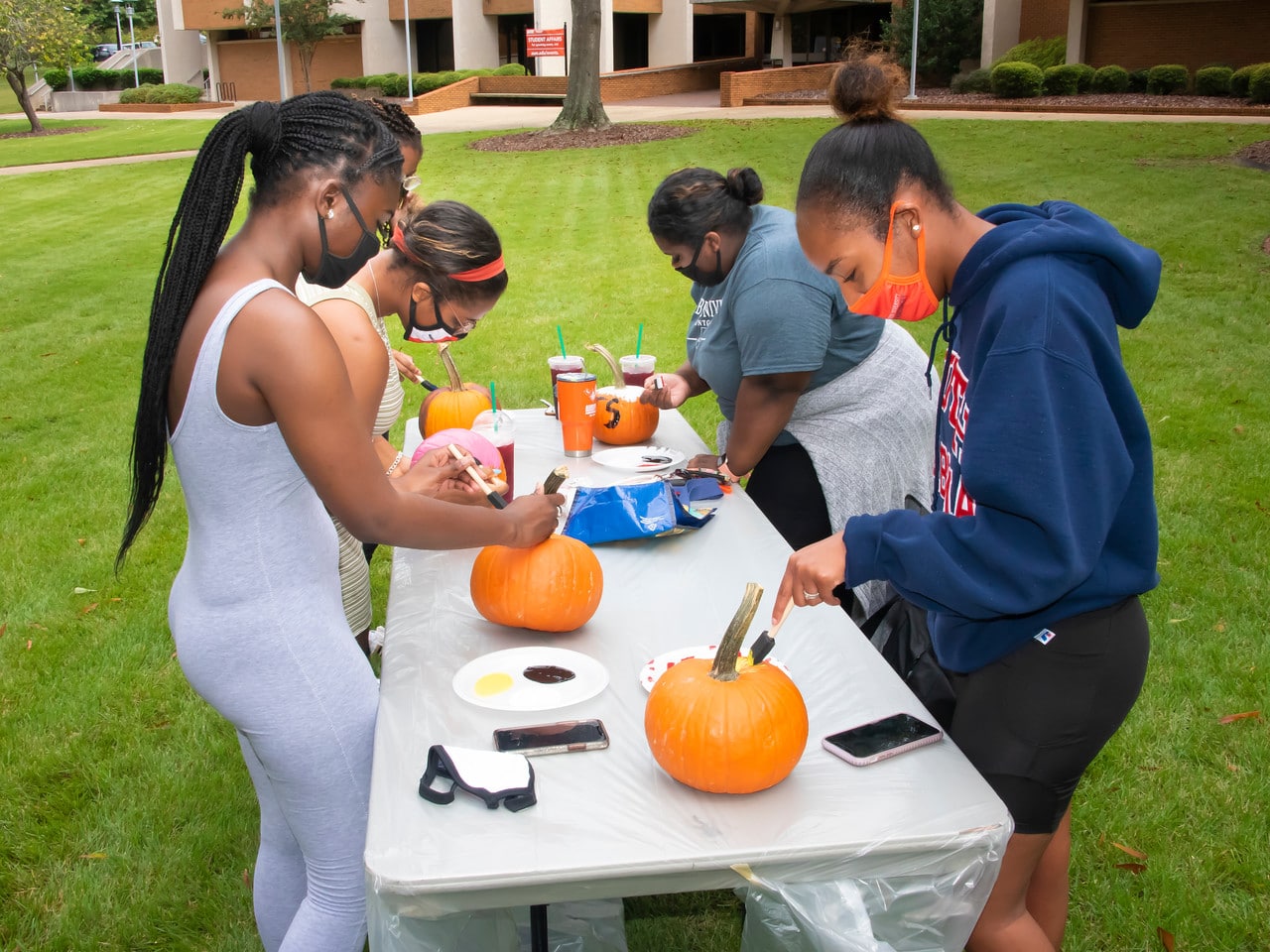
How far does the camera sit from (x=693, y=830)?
5.72ft

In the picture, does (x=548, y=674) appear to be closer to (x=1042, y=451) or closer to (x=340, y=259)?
(x=340, y=259)

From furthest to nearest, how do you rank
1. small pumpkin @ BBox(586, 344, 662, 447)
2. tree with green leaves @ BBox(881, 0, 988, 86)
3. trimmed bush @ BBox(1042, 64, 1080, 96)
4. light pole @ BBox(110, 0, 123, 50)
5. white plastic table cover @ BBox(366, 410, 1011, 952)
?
light pole @ BBox(110, 0, 123, 50) → tree with green leaves @ BBox(881, 0, 988, 86) → trimmed bush @ BBox(1042, 64, 1080, 96) → small pumpkin @ BBox(586, 344, 662, 447) → white plastic table cover @ BBox(366, 410, 1011, 952)

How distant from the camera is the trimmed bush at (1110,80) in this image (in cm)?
2342

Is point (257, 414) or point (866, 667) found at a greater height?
point (257, 414)

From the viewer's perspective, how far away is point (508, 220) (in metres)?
14.2

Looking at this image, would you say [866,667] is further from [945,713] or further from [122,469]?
[122,469]

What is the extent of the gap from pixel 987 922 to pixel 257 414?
1.76 metres

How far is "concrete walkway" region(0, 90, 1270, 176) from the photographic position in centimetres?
2023

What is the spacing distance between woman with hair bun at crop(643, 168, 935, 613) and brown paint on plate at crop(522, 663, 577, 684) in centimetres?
134

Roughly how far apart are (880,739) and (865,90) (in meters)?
1.36

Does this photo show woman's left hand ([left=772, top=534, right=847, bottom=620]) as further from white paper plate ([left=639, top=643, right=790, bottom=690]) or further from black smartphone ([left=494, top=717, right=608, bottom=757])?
black smartphone ([left=494, top=717, right=608, bottom=757])

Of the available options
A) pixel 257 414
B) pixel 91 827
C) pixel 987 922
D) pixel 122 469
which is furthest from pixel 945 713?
pixel 122 469

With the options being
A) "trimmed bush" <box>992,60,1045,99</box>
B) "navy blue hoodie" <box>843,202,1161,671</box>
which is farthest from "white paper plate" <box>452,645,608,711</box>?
"trimmed bush" <box>992,60,1045,99</box>

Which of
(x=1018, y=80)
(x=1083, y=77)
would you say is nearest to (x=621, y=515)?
(x=1018, y=80)
